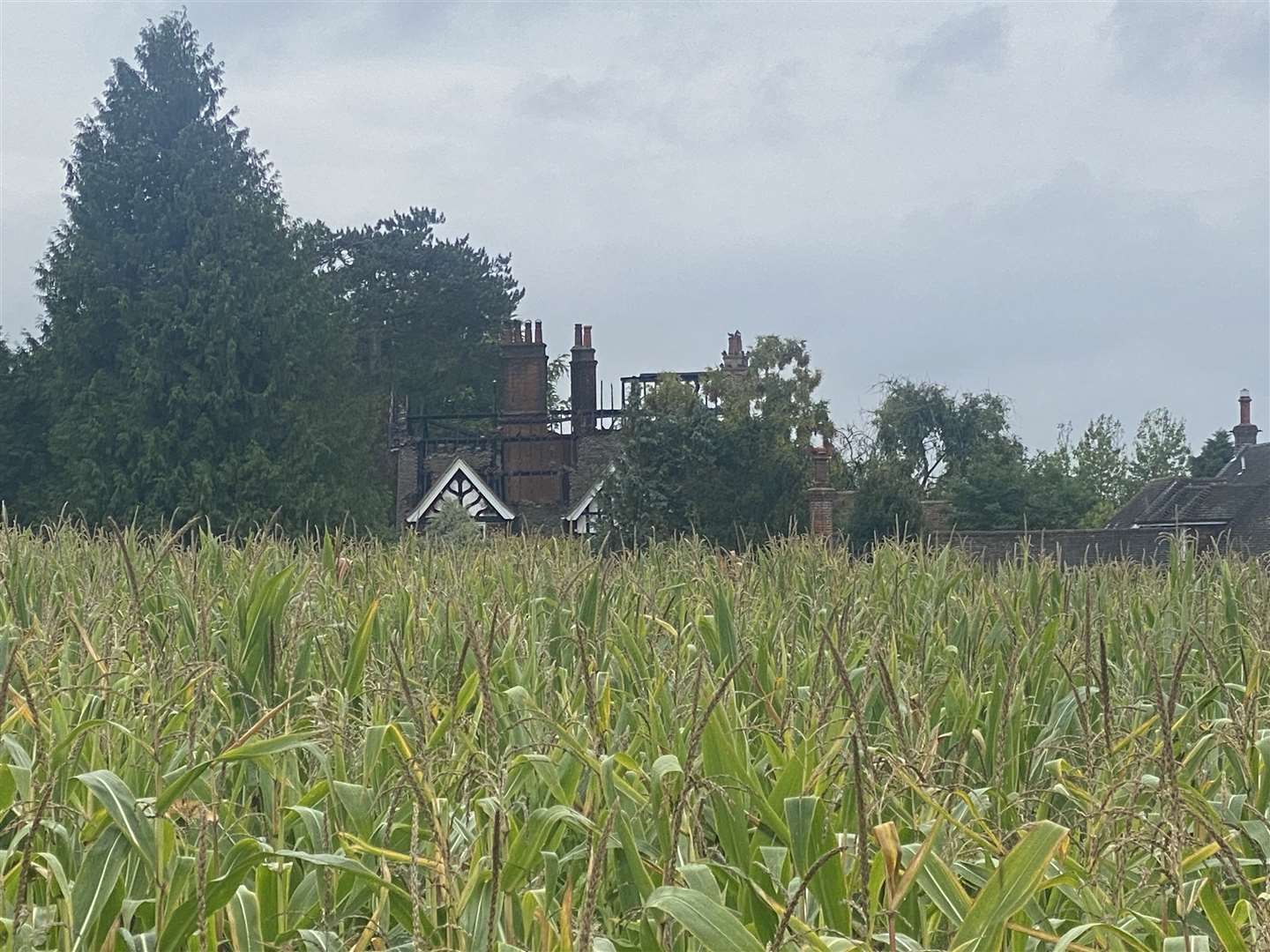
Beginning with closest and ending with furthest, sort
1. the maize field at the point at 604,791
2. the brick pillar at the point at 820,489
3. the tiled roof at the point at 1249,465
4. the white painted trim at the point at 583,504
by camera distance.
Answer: the maize field at the point at 604,791
the brick pillar at the point at 820,489
the white painted trim at the point at 583,504
the tiled roof at the point at 1249,465

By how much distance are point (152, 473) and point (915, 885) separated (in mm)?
29824

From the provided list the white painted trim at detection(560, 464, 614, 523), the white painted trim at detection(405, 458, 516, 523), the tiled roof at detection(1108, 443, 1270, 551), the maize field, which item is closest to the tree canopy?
the white painted trim at detection(560, 464, 614, 523)

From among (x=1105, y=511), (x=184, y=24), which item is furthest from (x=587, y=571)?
(x=1105, y=511)

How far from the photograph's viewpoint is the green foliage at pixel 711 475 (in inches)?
1215

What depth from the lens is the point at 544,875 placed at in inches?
85.0

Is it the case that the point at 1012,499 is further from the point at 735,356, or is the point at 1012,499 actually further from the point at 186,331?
the point at 186,331

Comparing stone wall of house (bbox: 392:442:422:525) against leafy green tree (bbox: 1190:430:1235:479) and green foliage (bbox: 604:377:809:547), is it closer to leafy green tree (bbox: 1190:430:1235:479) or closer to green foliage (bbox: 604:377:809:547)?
green foliage (bbox: 604:377:809:547)

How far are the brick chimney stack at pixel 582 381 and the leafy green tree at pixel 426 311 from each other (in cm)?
1255

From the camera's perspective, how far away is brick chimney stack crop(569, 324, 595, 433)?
123 ft

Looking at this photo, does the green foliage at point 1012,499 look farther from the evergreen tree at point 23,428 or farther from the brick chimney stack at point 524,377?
the evergreen tree at point 23,428

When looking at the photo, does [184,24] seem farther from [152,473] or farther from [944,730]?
[944,730]

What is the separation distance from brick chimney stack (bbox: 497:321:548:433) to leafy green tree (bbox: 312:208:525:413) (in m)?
12.1

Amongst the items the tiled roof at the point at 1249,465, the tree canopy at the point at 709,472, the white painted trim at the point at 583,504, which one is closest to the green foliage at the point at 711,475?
the tree canopy at the point at 709,472

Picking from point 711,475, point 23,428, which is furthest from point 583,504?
point 23,428
